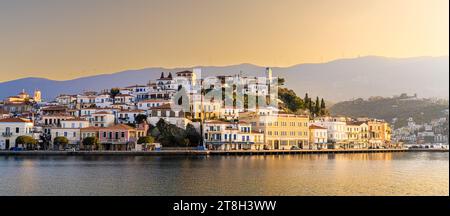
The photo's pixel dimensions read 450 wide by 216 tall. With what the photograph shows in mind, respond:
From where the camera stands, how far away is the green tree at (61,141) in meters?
29.3

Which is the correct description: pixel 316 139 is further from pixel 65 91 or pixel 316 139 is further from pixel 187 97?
pixel 65 91

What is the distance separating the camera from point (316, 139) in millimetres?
36375

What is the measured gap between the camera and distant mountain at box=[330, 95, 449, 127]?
237 ft

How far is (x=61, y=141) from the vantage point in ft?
96.2

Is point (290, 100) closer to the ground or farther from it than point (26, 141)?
farther from it

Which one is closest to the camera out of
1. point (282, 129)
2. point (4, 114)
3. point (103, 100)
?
point (282, 129)

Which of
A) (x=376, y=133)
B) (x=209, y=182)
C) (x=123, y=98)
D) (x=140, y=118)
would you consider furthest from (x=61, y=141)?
(x=376, y=133)

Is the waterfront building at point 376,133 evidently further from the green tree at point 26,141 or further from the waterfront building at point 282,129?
the green tree at point 26,141

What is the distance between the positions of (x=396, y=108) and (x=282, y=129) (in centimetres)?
4680

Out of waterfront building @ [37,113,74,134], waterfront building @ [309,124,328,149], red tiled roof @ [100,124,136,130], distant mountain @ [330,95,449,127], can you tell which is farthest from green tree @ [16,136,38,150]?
distant mountain @ [330,95,449,127]

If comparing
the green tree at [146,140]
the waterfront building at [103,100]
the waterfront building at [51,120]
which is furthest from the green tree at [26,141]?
the waterfront building at [103,100]

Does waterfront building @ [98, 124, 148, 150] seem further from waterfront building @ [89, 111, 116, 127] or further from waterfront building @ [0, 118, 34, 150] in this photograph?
waterfront building @ [0, 118, 34, 150]

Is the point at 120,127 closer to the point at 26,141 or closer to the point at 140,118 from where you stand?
the point at 140,118
